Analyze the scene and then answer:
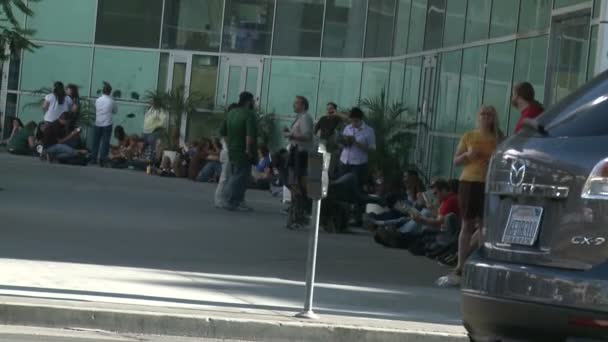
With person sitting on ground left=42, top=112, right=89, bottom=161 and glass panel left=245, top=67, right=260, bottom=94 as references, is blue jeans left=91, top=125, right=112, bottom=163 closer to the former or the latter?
person sitting on ground left=42, top=112, right=89, bottom=161

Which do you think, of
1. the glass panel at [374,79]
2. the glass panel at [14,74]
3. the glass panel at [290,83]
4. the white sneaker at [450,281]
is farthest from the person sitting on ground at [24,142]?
the white sneaker at [450,281]

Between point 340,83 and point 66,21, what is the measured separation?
796 cm

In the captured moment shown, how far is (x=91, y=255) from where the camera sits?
13.7 metres

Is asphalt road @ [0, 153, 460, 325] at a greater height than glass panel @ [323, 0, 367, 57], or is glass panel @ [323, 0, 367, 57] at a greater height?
glass panel @ [323, 0, 367, 57]

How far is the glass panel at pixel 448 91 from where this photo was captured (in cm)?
2294

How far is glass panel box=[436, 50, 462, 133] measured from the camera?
22.9 m

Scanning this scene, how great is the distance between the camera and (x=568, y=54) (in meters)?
17.0

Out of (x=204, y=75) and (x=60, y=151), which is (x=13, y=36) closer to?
(x=60, y=151)

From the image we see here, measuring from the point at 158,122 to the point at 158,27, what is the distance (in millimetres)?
3535

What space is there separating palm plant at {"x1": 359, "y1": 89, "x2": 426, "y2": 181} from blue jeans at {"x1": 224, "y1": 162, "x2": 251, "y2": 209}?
2.32 meters

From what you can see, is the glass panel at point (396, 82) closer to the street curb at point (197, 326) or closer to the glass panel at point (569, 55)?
the glass panel at point (569, 55)

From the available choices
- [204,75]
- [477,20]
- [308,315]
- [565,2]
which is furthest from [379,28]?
[308,315]

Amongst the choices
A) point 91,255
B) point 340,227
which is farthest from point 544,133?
point 340,227

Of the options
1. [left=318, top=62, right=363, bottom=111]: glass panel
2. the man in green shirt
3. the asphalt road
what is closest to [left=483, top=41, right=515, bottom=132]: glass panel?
the asphalt road
